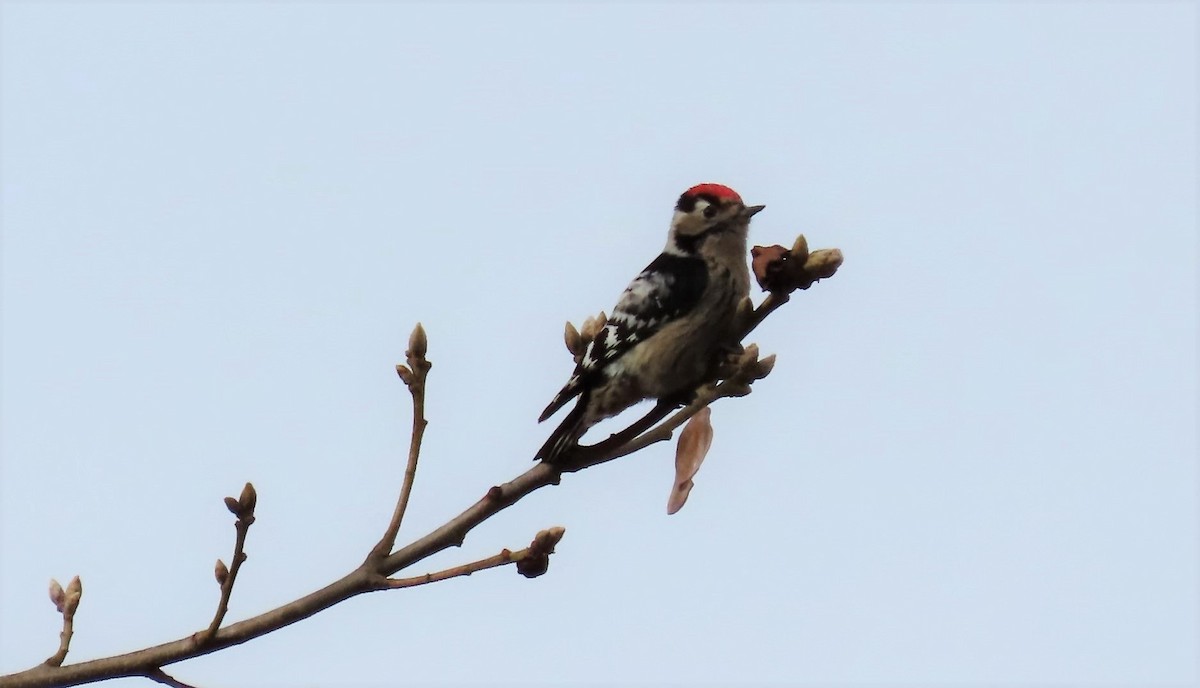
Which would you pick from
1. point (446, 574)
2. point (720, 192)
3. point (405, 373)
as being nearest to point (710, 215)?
point (720, 192)

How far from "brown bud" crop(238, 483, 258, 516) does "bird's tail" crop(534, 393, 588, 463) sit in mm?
837

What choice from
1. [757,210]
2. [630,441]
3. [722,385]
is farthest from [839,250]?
[757,210]

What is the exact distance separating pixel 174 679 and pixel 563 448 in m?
0.85

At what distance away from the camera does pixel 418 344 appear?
98.7 inches

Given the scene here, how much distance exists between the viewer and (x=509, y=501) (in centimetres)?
240

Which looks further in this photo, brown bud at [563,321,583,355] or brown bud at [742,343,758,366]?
brown bud at [563,321,583,355]

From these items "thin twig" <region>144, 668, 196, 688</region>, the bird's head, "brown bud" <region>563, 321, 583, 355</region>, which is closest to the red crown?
the bird's head

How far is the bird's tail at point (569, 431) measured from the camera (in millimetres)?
3158

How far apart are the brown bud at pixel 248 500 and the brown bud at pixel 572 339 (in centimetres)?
95

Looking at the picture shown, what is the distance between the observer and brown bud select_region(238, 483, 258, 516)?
232 cm

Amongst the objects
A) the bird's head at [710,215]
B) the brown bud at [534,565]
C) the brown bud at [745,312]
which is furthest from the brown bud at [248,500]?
the bird's head at [710,215]

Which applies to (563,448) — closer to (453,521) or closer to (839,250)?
(453,521)

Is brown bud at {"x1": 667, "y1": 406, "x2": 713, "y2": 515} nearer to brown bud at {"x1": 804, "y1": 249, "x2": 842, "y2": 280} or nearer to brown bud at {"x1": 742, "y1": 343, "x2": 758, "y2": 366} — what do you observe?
brown bud at {"x1": 742, "y1": 343, "x2": 758, "y2": 366}

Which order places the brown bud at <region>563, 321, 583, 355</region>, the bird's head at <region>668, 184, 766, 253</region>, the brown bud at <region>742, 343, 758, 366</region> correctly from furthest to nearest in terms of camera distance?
the bird's head at <region>668, 184, 766, 253</region>
the brown bud at <region>563, 321, 583, 355</region>
the brown bud at <region>742, 343, 758, 366</region>
